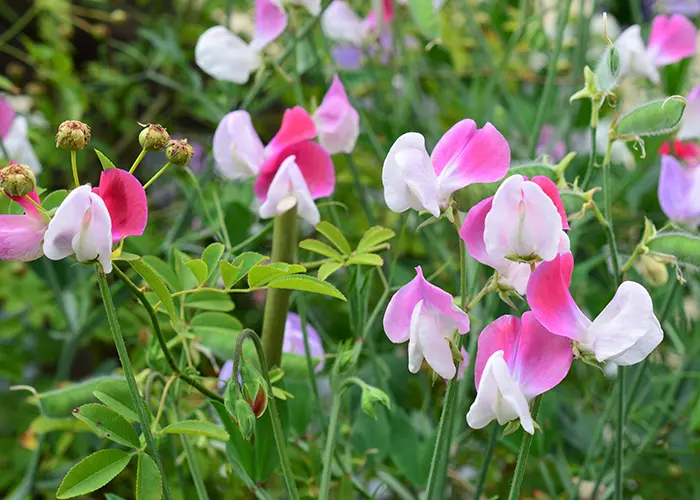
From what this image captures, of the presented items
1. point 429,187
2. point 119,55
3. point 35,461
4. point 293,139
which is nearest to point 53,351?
point 35,461

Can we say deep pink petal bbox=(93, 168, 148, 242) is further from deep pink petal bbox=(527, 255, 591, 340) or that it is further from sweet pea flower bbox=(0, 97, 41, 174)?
sweet pea flower bbox=(0, 97, 41, 174)

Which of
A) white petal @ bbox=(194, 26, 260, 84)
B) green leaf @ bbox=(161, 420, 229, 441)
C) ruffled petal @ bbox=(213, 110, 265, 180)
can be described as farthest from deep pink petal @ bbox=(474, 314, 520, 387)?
white petal @ bbox=(194, 26, 260, 84)

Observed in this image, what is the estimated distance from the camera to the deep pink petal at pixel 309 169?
502mm

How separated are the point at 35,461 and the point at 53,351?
13.8 inches

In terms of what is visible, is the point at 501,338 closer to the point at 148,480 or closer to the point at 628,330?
the point at 628,330

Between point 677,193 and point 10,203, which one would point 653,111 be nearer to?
point 677,193

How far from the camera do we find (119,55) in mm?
1409

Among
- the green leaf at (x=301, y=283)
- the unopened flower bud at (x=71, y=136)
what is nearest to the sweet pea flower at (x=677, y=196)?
the green leaf at (x=301, y=283)

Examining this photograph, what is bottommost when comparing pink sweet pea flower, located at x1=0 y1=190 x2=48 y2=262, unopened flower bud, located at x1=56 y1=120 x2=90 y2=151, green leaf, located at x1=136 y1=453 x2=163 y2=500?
green leaf, located at x1=136 y1=453 x2=163 y2=500

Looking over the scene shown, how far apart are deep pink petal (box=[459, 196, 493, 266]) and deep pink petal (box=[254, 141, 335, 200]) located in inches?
6.5

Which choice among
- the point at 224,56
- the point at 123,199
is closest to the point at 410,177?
the point at 123,199

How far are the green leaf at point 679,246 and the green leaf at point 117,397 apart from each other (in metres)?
0.28

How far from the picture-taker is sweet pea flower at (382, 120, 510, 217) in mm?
371

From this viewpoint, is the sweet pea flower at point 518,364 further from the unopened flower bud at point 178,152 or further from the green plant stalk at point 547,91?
the green plant stalk at point 547,91
